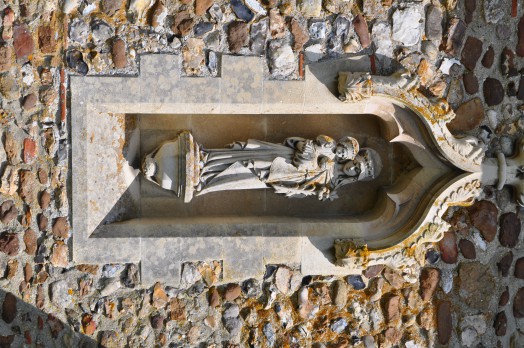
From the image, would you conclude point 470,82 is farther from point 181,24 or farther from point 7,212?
point 7,212

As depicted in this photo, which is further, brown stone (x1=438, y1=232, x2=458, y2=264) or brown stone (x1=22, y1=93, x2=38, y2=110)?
brown stone (x1=438, y1=232, x2=458, y2=264)

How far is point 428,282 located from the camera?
4.37 metres

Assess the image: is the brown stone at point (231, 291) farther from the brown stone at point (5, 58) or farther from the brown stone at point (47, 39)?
the brown stone at point (5, 58)

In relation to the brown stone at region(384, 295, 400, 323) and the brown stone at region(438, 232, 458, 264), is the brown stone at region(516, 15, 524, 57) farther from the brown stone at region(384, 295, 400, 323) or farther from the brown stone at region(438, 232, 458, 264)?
the brown stone at region(384, 295, 400, 323)

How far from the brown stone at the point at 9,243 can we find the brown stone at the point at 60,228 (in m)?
0.27

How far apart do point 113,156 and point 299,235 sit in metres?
1.42

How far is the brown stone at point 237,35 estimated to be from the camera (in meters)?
4.01

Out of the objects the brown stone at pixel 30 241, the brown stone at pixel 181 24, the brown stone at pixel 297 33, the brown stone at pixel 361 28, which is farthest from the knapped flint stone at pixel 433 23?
the brown stone at pixel 30 241

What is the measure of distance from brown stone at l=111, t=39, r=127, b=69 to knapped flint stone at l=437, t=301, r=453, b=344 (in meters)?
2.85

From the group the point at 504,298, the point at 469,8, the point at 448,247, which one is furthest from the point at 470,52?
the point at 504,298

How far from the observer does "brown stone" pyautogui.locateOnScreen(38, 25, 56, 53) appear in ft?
12.9

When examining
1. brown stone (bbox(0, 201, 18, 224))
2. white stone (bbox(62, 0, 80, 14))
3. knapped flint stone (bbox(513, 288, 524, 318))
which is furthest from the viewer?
knapped flint stone (bbox(513, 288, 524, 318))

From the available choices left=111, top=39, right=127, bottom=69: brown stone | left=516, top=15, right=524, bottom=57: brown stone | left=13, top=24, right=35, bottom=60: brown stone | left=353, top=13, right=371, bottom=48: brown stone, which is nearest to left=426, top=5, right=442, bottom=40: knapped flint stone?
left=353, top=13, right=371, bottom=48: brown stone

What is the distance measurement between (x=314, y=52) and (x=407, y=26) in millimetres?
696
